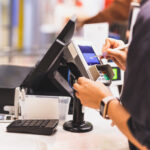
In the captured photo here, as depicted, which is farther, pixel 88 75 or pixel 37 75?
pixel 37 75

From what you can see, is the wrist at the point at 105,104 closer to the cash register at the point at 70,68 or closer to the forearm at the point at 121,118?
the forearm at the point at 121,118

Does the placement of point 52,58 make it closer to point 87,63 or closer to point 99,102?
point 87,63

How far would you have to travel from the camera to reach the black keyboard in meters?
1.15

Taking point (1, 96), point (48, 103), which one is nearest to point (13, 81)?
point (1, 96)

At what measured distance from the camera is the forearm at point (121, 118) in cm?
81

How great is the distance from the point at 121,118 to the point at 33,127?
1.44 feet

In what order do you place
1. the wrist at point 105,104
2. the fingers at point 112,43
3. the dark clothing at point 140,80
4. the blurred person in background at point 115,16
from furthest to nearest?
the blurred person in background at point 115,16, the fingers at point 112,43, the wrist at point 105,104, the dark clothing at point 140,80

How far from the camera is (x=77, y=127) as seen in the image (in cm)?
121

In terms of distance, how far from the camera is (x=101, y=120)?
1.35 meters

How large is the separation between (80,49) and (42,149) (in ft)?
1.27

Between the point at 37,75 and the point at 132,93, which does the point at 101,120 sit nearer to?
the point at 37,75

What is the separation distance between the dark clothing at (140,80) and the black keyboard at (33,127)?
1.43ft

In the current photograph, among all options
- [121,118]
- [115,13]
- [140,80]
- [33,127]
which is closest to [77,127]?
[33,127]

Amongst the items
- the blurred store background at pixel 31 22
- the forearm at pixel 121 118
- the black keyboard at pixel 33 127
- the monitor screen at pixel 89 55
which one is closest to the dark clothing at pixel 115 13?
the blurred store background at pixel 31 22
